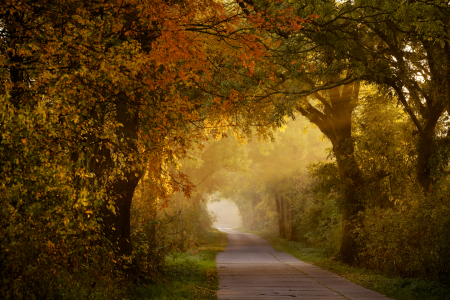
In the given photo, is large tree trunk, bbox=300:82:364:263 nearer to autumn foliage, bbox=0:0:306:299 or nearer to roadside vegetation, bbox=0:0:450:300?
roadside vegetation, bbox=0:0:450:300

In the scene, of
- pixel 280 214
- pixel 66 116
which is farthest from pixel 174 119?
pixel 280 214

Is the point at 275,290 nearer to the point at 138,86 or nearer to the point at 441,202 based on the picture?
the point at 441,202

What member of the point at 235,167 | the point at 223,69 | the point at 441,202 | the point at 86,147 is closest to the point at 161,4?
the point at 86,147

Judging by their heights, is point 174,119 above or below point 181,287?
above

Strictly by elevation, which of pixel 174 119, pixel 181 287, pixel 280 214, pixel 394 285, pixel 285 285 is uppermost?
pixel 174 119

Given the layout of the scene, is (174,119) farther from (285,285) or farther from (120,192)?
(285,285)

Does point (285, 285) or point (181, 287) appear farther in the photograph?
point (285, 285)

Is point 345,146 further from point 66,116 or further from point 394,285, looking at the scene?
point 66,116

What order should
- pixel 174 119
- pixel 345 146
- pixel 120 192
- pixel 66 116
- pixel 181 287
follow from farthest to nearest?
pixel 345 146, pixel 181 287, pixel 120 192, pixel 174 119, pixel 66 116

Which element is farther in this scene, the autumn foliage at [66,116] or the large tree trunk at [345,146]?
the large tree trunk at [345,146]

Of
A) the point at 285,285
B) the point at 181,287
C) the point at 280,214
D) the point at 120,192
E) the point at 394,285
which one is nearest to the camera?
the point at 120,192

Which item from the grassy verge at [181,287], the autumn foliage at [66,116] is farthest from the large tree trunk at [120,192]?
the grassy verge at [181,287]

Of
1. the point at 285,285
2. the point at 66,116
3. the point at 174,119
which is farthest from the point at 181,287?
the point at 66,116

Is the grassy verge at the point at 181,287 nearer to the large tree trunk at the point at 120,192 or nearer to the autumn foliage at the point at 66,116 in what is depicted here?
the large tree trunk at the point at 120,192
